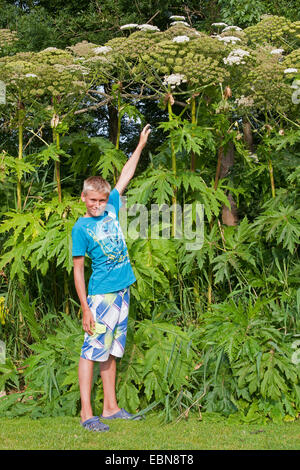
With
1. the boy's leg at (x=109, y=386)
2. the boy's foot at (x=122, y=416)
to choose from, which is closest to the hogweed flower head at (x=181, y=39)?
the boy's leg at (x=109, y=386)

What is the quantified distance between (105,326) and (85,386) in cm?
46

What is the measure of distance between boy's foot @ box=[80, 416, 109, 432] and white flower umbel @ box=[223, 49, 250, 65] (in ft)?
11.0

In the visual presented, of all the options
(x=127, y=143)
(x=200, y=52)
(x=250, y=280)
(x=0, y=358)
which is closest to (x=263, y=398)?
(x=250, y=280)

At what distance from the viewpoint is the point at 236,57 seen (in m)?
5.55

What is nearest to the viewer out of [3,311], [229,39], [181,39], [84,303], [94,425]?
[94,425]

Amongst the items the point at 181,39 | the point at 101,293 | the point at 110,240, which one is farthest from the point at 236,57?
the point at 101,293

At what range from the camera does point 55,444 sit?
398cm

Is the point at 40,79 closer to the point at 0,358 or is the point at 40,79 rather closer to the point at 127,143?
the point at 0,358

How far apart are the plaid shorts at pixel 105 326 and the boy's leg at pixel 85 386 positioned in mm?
59

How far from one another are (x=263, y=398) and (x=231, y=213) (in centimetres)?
388

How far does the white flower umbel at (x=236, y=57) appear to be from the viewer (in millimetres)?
5534

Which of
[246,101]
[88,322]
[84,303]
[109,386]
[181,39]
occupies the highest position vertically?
[181,39]

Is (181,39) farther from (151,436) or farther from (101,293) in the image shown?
(151,436)

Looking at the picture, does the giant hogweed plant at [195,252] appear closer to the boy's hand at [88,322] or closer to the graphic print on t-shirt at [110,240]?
the boy's hand at [88,322]
